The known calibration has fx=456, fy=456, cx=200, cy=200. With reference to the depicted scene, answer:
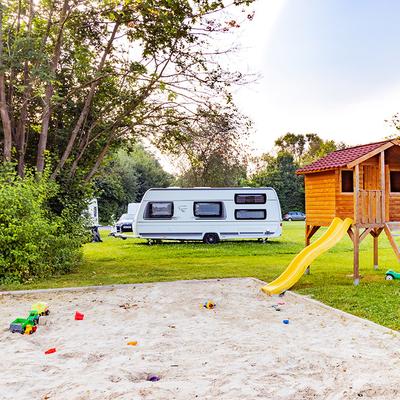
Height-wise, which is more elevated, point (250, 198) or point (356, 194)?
point (250, 198)

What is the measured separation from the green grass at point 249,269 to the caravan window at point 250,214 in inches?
47.6

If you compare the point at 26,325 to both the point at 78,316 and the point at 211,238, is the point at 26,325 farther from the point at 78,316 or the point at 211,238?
the point at 211,238

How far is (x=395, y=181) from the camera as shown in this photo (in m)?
11.2

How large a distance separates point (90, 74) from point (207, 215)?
8817mm

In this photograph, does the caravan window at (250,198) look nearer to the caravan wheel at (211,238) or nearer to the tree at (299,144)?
the caravan wheel at (211,238)

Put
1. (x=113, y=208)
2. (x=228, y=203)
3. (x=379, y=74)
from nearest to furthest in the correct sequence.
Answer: (x=379, y=74) → (x=228, y=203) → (x=113, y=208)

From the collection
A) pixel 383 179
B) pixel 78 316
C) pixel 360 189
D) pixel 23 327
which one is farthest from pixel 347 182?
pixel 23 327

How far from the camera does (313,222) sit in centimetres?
1179

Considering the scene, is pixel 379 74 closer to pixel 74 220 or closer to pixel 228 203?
pixel 228 203

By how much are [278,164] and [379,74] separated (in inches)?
1547

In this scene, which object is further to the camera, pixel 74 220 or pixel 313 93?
pixel 313 93

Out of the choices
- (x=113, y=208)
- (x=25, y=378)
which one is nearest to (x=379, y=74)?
(x=25, y=378)

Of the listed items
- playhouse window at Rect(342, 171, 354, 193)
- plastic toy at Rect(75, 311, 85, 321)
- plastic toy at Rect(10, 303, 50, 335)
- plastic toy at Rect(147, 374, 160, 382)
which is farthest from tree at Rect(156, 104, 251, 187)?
plastic toy at Rect(147, 374, 160, 382)

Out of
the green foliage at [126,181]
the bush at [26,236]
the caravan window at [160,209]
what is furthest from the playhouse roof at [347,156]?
the green foliage at [126,181]
